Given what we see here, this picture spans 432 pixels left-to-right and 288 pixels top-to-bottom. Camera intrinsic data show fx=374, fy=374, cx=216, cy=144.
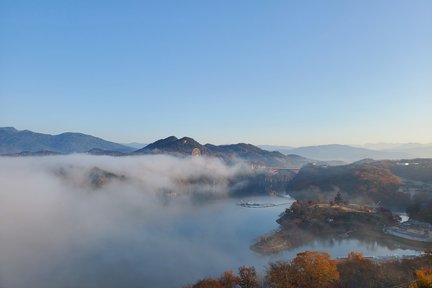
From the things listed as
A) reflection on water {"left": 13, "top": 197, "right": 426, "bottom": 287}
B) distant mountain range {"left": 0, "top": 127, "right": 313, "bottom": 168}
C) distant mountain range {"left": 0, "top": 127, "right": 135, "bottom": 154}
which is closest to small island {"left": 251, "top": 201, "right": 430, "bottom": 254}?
reflection on water {"left": 13, "top": 197, "right": 426, "bottom": 287}

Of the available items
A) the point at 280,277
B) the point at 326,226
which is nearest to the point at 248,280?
the point at 280,277

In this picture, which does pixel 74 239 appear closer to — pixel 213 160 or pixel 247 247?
pixel 247 247

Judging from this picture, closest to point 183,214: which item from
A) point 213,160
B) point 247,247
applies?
point 247,247

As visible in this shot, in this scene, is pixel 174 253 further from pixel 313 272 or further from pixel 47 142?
pixel 47 142

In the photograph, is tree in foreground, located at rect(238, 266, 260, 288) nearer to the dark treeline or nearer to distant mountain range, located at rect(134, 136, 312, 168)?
the dark treeline

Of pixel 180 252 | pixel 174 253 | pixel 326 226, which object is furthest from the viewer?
pixel 326 226

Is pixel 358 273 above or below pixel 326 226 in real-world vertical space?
above
